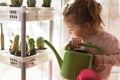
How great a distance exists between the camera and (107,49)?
3.24 ft

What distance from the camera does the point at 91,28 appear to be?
1014 mm

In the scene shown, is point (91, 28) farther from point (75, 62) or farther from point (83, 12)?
point (75, 62)

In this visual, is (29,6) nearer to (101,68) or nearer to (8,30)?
(8,30)

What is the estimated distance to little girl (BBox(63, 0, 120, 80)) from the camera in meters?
0.97

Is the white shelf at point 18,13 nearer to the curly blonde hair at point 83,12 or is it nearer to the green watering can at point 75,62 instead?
the curly blonde hair at point 83,12

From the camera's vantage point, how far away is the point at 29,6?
1057mm

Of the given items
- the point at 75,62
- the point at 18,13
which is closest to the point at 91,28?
the point at 75,62

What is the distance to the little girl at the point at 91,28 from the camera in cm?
97

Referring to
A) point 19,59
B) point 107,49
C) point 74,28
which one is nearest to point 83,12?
point 74,28

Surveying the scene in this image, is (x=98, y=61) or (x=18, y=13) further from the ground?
(x=18, y=13)

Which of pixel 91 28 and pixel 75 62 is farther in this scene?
pixel 91 28

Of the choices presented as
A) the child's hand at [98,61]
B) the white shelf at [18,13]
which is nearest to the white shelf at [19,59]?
the white shelf at [18,13]

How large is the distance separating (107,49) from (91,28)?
119mm

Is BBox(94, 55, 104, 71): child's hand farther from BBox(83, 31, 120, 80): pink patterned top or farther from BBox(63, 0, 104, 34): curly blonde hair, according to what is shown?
BBox(63, 0, 104, 34): curly blonde hair
